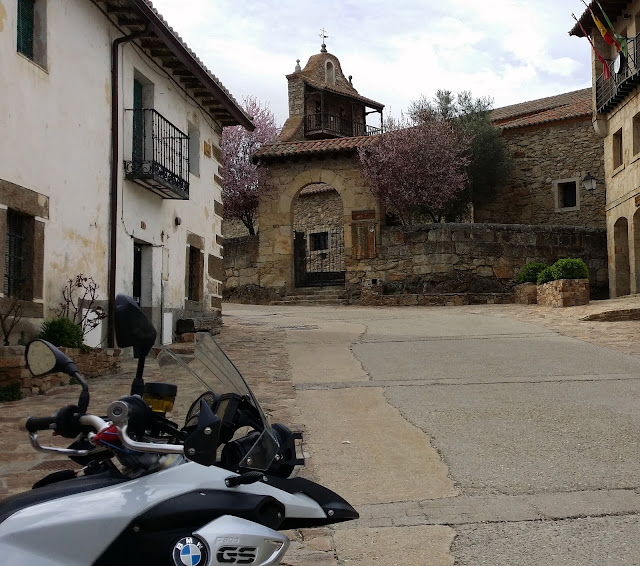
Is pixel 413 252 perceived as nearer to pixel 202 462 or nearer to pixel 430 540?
pixel 430 540

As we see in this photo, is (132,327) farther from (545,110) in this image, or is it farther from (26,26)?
(545,110)

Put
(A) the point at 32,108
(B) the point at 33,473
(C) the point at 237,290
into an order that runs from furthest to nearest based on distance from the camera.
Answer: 1. (C) the point at 237,290
2. (A) the point at 32,108
3. (B) the point at 33,473

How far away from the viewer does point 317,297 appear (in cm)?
2383

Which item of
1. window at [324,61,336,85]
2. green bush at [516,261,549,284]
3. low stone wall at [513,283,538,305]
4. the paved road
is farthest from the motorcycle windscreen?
window at [324,61,336,85]

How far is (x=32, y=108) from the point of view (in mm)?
9039

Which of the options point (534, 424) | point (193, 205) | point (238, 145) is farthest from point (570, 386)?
point (238, 145)

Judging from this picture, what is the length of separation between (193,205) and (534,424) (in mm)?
9456

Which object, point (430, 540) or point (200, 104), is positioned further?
point (200, 104)

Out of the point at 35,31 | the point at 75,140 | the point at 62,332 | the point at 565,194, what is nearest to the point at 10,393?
the point at 62,332

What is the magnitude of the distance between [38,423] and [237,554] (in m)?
0.68

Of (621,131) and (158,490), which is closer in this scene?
(158,490)

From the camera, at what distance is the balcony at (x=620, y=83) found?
1909 cm

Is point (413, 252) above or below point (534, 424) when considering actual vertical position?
above

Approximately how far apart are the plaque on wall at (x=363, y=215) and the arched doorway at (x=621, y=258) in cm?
686
